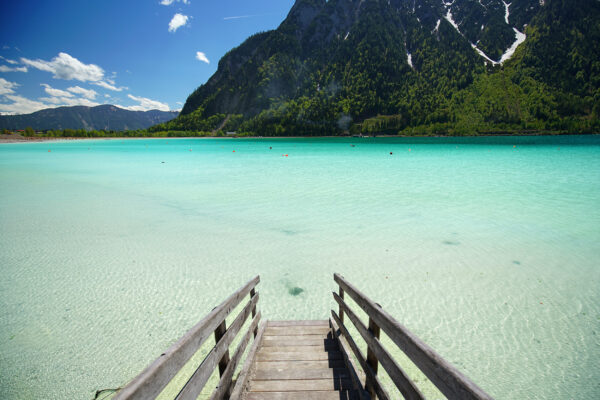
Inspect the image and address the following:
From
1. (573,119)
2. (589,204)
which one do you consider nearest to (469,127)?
(573,119)

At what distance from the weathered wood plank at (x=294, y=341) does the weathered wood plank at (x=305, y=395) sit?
1.21 metres

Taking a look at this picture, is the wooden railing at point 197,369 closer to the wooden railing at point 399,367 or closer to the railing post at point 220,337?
the railing post at point 220,337

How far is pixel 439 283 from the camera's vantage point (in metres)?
6.63

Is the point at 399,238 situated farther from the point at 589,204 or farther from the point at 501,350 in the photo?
the point at 589,204

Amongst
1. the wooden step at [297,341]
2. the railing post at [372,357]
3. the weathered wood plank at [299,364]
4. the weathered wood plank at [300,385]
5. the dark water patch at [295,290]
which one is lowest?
the dark water patch at [295,290]

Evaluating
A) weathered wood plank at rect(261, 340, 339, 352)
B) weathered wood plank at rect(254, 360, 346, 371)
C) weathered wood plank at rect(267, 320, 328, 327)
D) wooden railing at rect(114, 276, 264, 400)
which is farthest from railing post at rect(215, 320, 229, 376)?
weathered wood plank at rect(267, 320, 328, 327)

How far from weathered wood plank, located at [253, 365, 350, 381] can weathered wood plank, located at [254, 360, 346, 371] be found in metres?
0.08

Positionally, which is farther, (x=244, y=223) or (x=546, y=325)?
(x=244, y=223)

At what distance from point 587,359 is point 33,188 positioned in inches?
1148

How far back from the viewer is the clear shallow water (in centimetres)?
438

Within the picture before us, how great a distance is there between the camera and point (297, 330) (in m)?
4.88

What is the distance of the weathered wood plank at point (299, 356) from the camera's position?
3931 millimetres

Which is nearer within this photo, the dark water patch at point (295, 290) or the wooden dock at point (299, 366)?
the wooden dock at point (299, 366)

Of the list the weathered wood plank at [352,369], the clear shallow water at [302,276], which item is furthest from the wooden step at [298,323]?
the clear shallow water at [302,276]
